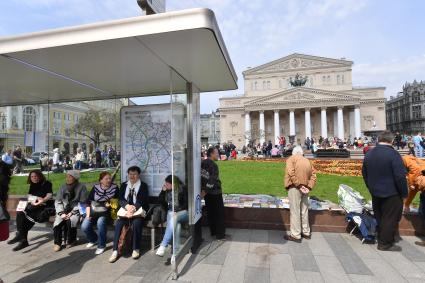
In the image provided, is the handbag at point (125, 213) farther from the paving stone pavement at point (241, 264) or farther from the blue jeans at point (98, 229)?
the paving stone pavement at point (241, 264)

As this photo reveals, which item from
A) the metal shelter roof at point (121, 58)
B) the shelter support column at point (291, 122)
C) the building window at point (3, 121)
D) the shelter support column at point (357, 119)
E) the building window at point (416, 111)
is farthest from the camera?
the building window at point (416, 111)

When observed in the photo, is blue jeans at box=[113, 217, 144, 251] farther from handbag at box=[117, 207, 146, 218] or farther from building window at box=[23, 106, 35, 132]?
building window at box=[23, 106, 35, 132]

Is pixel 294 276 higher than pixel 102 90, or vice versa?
pixel 102 90

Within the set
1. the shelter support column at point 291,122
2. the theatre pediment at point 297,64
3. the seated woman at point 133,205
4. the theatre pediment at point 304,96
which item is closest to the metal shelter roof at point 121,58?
the seated woman at point 133,205

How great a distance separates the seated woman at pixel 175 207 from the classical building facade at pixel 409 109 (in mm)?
134041

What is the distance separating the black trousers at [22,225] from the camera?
5.81m

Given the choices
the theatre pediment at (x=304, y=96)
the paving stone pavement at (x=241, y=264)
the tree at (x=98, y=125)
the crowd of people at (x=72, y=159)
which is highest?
the theatre pediment at (x=304, y=96)

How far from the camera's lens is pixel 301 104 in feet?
245

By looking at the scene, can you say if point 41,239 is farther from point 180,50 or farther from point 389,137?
point 389,137

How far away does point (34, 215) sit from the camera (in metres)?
5.94

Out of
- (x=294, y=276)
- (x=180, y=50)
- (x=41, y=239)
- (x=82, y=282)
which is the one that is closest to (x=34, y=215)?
(x=41, y=239)

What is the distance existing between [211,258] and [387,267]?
284cm

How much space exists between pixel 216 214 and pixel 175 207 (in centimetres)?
113

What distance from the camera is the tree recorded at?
773 cm
